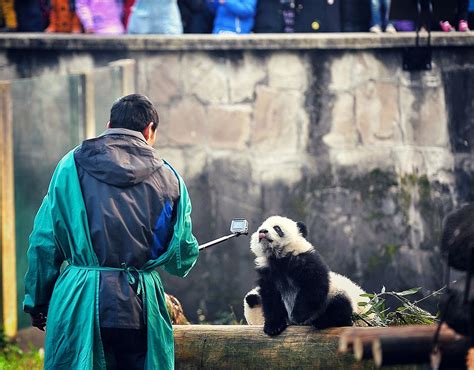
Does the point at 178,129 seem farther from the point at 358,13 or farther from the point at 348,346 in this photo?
the point at 348,346

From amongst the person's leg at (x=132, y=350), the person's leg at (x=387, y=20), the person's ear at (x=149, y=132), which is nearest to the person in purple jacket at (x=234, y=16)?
the person's leg at (x=387, y=20)

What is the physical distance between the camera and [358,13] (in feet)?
33.2

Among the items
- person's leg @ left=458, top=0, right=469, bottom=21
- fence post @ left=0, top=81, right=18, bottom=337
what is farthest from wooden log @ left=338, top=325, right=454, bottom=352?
person's leg @ left=458, top=0, right=469, bottom=21

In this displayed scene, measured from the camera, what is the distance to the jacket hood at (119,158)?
215 inches

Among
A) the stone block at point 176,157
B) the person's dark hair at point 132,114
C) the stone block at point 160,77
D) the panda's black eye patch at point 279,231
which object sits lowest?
the stone block at point 176,157

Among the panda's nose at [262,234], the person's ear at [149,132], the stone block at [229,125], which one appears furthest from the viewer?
the stone block at [229,125]

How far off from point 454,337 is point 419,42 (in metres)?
5.76

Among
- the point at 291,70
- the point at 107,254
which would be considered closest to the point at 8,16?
the point at 291,70

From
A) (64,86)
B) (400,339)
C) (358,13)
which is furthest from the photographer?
(358,13)

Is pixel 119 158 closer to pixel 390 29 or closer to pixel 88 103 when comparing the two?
pixel 88 103

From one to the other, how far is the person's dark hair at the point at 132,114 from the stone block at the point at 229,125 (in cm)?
395

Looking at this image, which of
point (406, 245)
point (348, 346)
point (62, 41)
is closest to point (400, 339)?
point (348, 346)

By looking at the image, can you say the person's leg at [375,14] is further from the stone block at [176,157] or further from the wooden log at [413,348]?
the wooden log at [413,348]

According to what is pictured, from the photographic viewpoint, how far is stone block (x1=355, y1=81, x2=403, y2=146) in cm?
957
